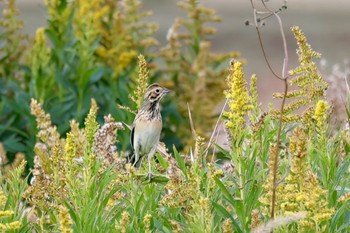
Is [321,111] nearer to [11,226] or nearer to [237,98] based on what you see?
[237,98]

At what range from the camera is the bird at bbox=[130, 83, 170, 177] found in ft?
17.5

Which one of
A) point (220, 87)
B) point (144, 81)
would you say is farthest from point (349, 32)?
point (144, 81)

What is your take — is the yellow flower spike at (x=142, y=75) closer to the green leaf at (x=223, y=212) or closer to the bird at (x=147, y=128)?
the bird at (x=147, y=128)

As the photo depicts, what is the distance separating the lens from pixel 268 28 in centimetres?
1720

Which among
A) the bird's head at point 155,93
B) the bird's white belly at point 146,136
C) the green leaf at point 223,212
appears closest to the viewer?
the green leaf at point 223,212

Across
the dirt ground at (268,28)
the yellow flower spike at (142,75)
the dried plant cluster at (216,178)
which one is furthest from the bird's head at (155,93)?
the dirt ground at (268,28)

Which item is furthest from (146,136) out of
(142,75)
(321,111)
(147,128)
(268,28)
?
(268,28)

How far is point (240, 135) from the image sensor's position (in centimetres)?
402

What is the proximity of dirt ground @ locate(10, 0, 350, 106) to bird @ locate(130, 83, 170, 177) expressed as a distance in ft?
28.6

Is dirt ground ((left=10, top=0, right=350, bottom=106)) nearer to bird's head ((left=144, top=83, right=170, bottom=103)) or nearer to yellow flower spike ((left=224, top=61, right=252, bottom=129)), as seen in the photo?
bird's head ((left=144, top=83, right=170, bottom=103))

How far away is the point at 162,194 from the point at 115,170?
0.23m

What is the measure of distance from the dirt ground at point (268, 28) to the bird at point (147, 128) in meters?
8.72

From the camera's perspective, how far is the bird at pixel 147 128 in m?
5.34

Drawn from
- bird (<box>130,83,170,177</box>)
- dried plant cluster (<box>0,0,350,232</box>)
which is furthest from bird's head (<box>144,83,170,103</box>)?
dried plant cluster (<box>0,0,350,232</box>)
